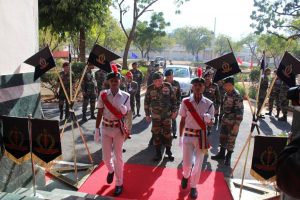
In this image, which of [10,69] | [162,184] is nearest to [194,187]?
[162,184]

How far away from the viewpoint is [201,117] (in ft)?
17.8

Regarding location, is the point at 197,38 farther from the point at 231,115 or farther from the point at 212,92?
the point at 231,115

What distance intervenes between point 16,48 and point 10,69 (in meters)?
0.33

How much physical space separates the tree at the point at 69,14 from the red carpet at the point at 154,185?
9.22 m

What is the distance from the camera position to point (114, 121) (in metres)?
5.41

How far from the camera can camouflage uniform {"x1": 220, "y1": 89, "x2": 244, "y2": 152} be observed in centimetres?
715

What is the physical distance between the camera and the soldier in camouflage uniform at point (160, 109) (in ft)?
23.9

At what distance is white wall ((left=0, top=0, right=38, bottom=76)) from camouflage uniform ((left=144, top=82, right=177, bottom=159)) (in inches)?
118

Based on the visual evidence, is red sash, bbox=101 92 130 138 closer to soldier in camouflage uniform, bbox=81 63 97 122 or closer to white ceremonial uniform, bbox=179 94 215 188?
Result: white ceremonial uniform, bbox=179 94 215 188

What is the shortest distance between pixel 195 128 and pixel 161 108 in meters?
1.97

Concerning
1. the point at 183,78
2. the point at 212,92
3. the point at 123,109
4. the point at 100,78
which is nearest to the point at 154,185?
the point at 123,109

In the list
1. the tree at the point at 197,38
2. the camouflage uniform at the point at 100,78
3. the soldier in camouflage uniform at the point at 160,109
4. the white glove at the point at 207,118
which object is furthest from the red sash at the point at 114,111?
the tree at the point at 197,38

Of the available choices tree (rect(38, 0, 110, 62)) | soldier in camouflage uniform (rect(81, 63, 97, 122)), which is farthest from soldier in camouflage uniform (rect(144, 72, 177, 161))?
tree (rect(38, 0, 110, 62))

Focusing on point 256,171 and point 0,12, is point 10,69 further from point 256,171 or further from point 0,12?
point 256,171
